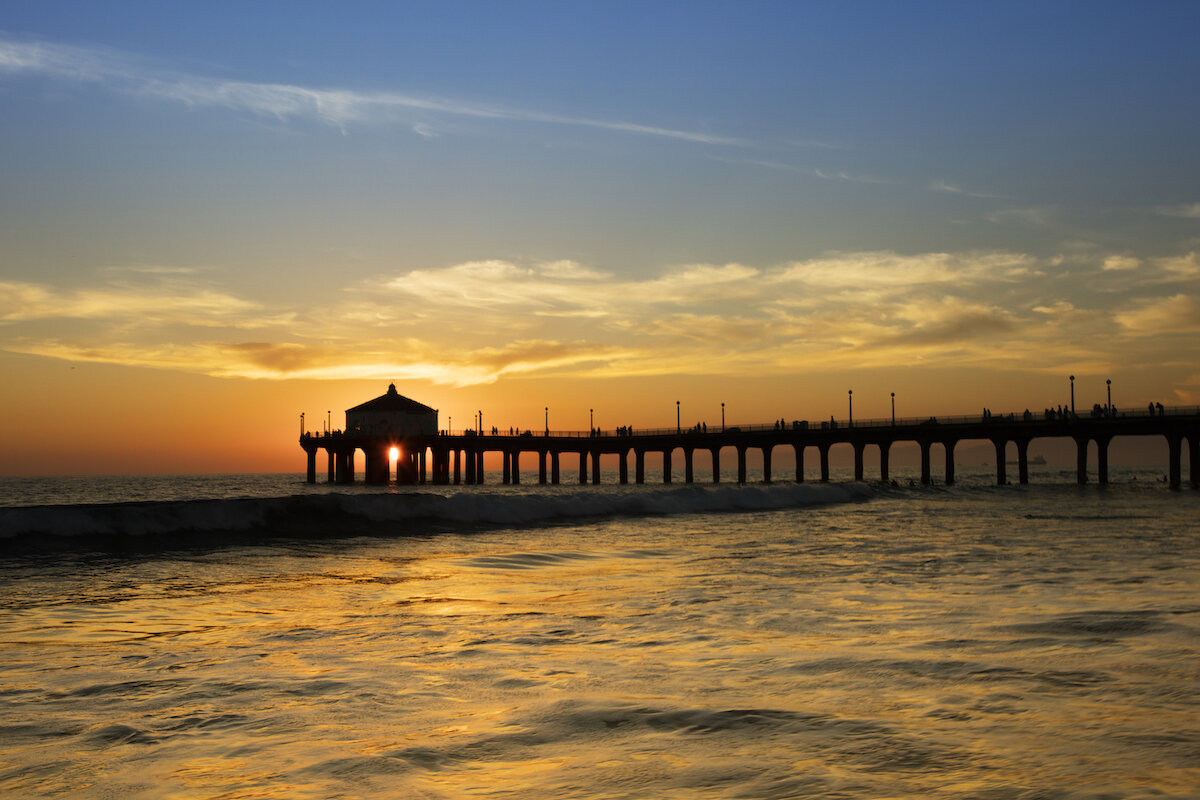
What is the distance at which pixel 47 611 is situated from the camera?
1359 centimetres

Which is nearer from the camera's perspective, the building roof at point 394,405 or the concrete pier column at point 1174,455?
the concrete pier column at point 1174,455

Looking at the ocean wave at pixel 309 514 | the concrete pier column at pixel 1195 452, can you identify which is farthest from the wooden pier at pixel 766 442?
the ocean wave at pixel 309 514

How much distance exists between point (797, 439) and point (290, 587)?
79011 mm

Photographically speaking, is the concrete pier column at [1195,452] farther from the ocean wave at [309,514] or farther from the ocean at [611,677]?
the ocean at [611,677]

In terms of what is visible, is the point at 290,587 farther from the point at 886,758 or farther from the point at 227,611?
the point at 886,758

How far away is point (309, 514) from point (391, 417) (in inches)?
2992

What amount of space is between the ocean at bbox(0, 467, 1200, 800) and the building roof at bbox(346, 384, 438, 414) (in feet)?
286

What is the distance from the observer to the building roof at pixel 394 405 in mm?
107375

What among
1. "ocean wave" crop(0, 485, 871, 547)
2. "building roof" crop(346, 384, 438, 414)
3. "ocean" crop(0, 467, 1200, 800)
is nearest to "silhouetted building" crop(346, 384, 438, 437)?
"building roof" crop(346, 384, 438, 414)

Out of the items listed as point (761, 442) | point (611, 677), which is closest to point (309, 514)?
point (611, 677)

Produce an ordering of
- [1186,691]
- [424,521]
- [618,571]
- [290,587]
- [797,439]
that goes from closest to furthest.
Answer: [1186,691] → [290,587] → [618,571] → [424,521] → [797,439]

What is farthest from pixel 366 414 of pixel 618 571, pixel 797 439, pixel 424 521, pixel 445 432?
pixel 618 571

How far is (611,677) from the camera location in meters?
8.62

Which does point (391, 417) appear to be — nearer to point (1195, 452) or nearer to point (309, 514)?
point (309, 514)
